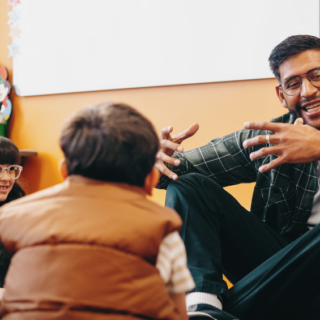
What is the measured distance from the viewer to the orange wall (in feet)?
4.97

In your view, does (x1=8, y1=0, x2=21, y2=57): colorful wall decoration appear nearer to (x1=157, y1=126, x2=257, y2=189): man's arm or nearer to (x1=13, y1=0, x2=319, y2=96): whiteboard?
(x1=13, y1=0, x2=319, y2=96): whiteboard

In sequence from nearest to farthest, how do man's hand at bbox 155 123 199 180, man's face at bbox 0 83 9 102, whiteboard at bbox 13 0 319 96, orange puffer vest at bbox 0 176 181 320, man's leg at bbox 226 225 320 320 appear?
orange puffer vest at bbox 0 176 181 320 < man's leg at bbox 226 225 320 320 < man's hand at bbox 155 123 199 180 < whiteboard at bbox 13 0 319 96 < man's face at bbox 0 83 9 102

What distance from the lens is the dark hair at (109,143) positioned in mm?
455

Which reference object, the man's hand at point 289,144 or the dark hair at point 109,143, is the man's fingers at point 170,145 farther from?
the dark hair at point 109,143

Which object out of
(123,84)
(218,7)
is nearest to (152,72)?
(123,84)

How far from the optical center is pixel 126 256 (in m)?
0.42

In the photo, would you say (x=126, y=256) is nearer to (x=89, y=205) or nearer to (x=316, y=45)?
(x=89, y=205)

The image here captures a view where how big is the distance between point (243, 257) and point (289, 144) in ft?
1.09

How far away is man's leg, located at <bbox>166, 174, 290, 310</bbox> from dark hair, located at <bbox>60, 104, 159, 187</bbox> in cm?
39

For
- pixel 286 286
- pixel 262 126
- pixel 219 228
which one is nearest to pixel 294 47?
pixel 262 126

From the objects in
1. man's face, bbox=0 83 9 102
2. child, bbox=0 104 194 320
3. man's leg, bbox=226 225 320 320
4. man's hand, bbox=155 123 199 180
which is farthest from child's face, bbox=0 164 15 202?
man's face, bbox=0 83 9 102

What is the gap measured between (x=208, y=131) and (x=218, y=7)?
58cm

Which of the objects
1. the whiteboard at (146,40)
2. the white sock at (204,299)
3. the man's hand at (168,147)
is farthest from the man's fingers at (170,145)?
the whiteboard at (146,40)

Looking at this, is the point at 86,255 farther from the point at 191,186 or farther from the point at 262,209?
the point at 262,209
